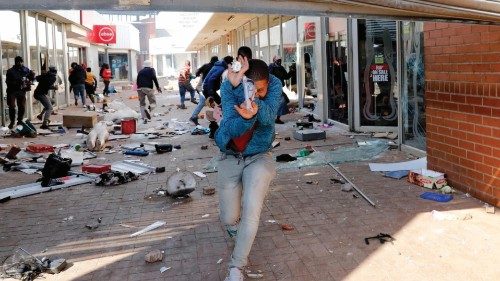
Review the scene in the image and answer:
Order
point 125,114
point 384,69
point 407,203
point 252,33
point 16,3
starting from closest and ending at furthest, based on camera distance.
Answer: point 16,3 → point 407,203 → point 384,69 → point 125,114 → point 252,33

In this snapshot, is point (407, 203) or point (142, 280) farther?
point (407, 203)

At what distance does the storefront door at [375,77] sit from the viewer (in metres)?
10.5

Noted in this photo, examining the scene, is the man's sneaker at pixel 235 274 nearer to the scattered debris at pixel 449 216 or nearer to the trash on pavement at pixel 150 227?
the trash on pavement at pixel 150 227

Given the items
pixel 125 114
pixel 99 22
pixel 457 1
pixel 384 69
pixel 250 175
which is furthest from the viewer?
pixel 99 22

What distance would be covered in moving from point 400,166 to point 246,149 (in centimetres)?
434

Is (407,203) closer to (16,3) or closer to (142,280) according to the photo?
(142,280)

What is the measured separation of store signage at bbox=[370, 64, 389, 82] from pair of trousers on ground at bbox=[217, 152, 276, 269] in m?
7.39

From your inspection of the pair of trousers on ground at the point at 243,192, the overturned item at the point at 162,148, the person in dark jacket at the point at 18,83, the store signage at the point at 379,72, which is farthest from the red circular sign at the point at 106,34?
the pair of trousers on ground at the point at 243,192

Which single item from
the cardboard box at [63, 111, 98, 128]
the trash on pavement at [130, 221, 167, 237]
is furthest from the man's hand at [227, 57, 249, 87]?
the cardboard box at [63, 111, 98, 128]

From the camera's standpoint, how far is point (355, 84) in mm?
11164

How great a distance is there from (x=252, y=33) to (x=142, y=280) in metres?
19.8

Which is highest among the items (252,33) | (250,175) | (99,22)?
(99,22)

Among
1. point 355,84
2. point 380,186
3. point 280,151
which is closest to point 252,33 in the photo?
point 355,84

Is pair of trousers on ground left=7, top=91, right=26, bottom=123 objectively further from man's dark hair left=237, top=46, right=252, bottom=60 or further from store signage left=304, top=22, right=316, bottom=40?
man's dark hair left=237, top=46, right=252, bottom=60
